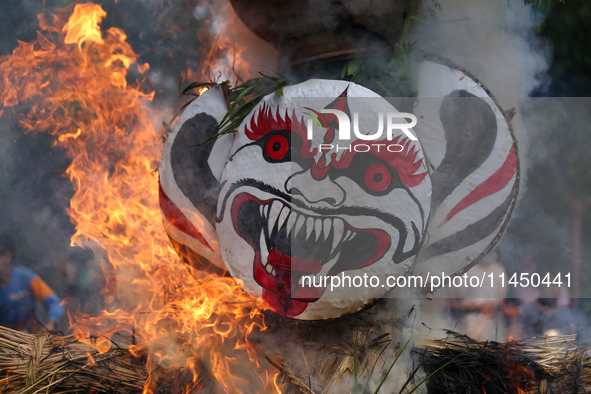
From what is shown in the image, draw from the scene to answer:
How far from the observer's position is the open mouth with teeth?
2.12 m

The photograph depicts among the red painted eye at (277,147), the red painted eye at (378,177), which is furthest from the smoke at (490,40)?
the red painted eye at (277,147)

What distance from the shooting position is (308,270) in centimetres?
216

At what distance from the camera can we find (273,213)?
221cm

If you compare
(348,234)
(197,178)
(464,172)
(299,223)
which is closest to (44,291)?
(197,178)

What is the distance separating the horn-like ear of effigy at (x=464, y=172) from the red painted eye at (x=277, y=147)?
2.82 feet

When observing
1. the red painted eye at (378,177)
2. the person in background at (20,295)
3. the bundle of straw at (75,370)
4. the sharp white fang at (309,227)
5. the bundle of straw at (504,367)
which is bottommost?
the bundle of straw at (75,370)

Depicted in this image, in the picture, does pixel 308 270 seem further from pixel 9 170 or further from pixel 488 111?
pixel 9 170

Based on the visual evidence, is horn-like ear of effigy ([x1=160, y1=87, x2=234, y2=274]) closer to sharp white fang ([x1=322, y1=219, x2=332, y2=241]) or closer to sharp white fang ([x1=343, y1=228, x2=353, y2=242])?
sharp white fang ([x1=322, y1=219, x2=332, y2=241])

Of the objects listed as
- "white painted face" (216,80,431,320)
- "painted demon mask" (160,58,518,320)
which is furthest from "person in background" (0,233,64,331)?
"white painted face" (216,80,431,320)

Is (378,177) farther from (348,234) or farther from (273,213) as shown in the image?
(273,213)

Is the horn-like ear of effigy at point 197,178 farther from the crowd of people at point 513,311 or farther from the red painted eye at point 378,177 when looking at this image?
the crowd of people at point 513,311

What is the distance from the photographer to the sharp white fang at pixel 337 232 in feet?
6.97

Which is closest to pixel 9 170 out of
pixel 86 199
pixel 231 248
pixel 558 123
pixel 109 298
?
Result: pixel 86 199

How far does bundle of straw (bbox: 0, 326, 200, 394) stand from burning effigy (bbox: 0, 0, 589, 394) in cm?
1
